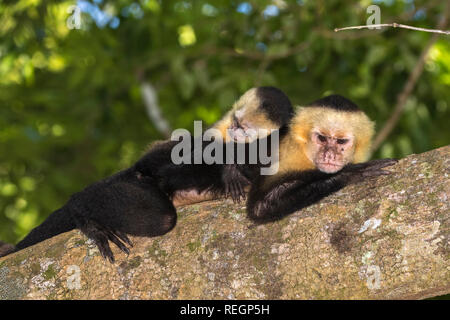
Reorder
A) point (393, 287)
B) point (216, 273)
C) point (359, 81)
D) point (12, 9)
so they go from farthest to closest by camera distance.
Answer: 1. point (359, 81)
2. point (12, 9)
3. point (216, 273)
4. point (393, 287)

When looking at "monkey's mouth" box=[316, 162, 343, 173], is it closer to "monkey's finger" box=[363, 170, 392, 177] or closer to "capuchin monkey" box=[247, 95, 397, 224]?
"capuchin monkey" box=[247, 95, 397, 224]

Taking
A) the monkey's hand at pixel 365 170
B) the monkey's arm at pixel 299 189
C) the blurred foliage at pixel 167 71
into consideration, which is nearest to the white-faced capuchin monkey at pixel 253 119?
the monkey's arm at pixel 299 189

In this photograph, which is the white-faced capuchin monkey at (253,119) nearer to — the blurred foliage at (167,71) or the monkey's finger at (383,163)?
the monkey's finger at (383,163)

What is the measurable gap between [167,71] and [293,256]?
4089mm

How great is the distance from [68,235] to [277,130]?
1.36 meters

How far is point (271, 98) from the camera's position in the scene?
3.24m

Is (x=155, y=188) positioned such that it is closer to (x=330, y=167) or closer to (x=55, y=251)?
(x=55, y=251)

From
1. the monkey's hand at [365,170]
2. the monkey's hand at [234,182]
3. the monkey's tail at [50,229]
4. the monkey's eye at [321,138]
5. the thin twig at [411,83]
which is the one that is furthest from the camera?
the thin twig at [411,83]

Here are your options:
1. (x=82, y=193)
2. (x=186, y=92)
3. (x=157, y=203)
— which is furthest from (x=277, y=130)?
(x=186, y=92)

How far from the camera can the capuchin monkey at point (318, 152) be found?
8.84 ft

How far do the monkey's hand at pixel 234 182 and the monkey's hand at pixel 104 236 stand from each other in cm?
60

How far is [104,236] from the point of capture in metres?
2.47

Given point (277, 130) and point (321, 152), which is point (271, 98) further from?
point (321, 152)

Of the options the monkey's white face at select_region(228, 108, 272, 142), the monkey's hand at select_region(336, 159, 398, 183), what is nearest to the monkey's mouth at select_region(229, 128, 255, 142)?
the monkey's white face at select_region(228, 108, 272, 142)
